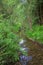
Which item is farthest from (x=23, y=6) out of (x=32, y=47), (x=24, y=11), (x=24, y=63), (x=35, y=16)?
(x=24, y=63)

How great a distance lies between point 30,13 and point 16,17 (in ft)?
10.9

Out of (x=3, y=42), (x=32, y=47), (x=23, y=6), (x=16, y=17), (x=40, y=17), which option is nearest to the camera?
(x=3, y=42)

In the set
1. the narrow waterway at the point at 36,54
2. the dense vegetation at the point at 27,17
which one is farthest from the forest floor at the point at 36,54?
the dense vegetation at the point at 27,17

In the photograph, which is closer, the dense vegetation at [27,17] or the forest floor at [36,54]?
the forest floor at [36,54]

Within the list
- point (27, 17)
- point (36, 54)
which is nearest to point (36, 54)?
point (36, 54)

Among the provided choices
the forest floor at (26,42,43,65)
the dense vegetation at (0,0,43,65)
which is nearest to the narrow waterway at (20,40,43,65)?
the forest floor at (26,42,43,65)

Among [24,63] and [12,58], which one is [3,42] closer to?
[12,58]

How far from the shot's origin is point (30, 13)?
25141 mm

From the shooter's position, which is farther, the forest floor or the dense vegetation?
the dense vegetation

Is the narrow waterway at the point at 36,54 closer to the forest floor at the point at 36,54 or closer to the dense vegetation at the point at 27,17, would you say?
the forest floor at the point at 36,54

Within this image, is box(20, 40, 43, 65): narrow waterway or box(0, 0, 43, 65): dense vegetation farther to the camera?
box(0, 0, 43, 65): dense vegetation

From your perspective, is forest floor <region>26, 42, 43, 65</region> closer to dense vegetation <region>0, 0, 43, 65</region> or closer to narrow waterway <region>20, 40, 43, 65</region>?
narrow waterway <region>20, 40, 43, 65</region>

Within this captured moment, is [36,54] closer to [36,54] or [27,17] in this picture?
[36,54]

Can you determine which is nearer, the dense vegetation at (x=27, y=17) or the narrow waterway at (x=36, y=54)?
the narrow waterway at (x=36, y=54)
